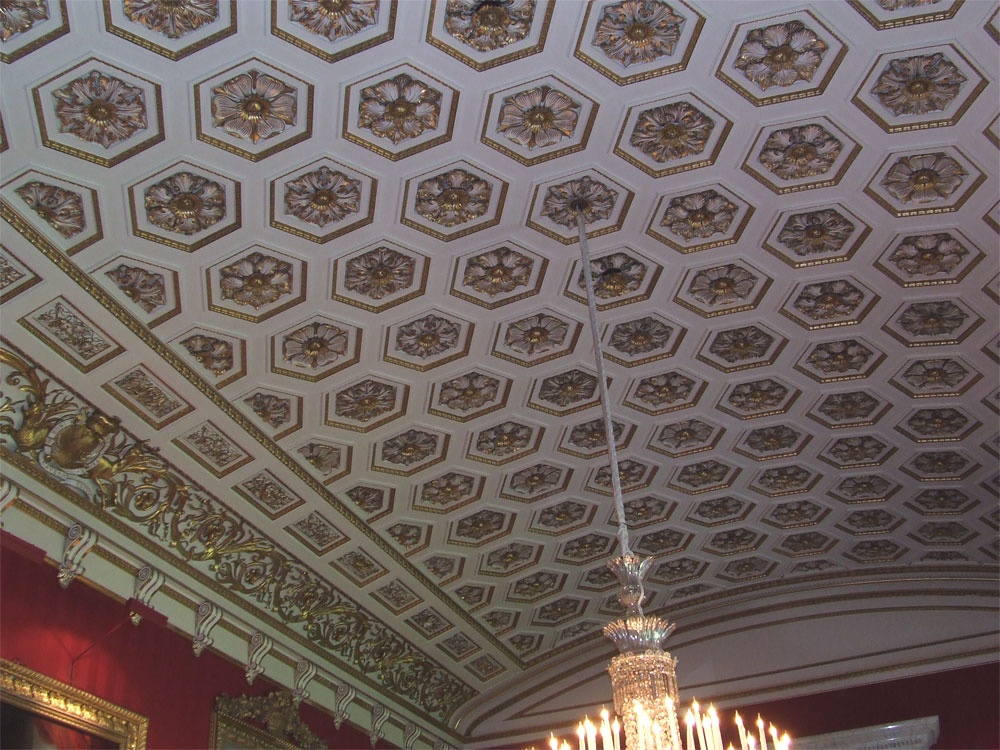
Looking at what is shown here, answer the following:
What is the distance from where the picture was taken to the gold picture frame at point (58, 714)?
7.39m

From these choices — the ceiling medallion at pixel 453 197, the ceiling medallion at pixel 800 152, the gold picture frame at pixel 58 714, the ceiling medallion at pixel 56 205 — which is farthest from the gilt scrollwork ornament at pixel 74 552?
the ceiling medallion at pixel 800 152

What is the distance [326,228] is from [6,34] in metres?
2.52

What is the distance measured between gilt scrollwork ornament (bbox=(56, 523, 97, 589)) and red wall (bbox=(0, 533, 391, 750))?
0.25 ft

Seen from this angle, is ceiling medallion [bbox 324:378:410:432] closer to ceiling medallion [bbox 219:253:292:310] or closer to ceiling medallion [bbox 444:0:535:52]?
ceiling medallion [bbox 219:253:292:310]

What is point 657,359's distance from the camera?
9719 mm

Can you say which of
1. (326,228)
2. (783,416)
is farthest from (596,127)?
(783,416)

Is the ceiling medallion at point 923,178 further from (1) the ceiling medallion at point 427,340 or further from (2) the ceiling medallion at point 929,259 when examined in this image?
(1) the ceiling medallion at point 427,340

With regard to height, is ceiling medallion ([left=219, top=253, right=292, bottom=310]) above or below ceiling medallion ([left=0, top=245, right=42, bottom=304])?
above

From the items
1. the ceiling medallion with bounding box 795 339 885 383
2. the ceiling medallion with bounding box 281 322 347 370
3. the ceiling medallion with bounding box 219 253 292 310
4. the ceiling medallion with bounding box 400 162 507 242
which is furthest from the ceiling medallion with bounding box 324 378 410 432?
the ceiling medallion with bounding box 795 339 885 383

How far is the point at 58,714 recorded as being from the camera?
25.6 feet

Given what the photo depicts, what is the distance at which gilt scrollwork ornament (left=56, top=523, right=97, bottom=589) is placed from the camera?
27.2 ft

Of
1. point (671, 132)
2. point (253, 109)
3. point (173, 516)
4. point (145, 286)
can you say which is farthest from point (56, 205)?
point (671, 132)

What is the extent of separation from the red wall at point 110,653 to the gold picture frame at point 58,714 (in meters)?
0.11

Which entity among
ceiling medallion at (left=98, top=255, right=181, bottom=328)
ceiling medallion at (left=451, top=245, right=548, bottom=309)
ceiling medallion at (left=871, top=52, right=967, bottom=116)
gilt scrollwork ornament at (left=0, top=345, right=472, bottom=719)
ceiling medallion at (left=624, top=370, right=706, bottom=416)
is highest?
ceiling medallion at (left=871, top=52, right=967, bottom=116)
